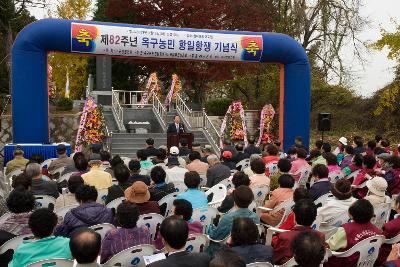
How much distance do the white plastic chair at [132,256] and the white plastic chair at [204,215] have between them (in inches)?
60.7

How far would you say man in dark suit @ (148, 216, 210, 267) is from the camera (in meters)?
3.37

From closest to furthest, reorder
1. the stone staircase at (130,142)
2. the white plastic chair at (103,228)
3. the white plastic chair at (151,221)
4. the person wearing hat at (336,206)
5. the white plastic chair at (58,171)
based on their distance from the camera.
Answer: the white plastic chair at (103,228) < the white plastic chair at (151,221) < the person wearing hat at (336,206) < the white plastic chair at (58,171) < the stone staircase at (130,142)

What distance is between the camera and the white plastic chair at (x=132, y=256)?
12.5 ft

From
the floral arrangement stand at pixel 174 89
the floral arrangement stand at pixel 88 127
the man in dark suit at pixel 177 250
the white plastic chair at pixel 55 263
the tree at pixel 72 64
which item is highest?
the tree at pixel 72 64

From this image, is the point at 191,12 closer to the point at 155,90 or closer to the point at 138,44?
the point at 155,90

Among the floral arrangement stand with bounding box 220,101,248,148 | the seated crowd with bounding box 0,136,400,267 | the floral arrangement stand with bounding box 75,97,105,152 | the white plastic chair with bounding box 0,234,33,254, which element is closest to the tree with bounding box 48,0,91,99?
the floral arrangement stand with bounding box 220,101,248,148

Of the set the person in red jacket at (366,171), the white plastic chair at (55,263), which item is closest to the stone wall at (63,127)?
the person in red jacket at (366,171)

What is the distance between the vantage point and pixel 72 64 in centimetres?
3456

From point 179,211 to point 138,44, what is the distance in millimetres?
9252

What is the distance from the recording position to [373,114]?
23625 millimetres

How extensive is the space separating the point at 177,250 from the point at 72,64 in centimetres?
3287

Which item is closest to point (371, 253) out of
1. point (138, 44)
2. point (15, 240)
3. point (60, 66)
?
point (15, 240)

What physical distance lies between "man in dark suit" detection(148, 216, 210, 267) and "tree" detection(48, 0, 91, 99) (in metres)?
32.0

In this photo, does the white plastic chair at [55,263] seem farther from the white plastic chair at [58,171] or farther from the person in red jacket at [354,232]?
the white plastic chair at [58,171]
